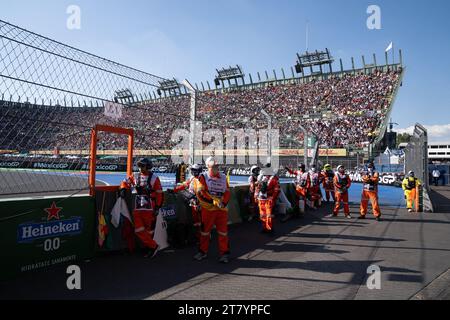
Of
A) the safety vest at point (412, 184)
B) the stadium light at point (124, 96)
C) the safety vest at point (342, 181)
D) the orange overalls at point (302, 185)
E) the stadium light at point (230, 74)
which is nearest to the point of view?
the stadium light at point (124, 96)

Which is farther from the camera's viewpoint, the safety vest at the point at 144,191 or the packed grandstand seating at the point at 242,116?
the safety vest at the point at 144,191

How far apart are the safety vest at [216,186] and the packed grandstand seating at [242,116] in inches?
93.3

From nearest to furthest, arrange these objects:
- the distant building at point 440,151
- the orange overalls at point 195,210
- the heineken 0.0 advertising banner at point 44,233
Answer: the heineken 0.0 advertising banner at point 44,233, the orange overalls at point 195,210, the distant building at point 440,151

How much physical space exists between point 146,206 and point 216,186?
127 cm

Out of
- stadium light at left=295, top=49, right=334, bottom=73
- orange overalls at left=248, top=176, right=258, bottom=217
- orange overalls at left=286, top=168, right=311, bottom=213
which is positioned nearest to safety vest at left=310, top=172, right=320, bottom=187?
orange overalls at left=286, top=168, right=311, bottom=213

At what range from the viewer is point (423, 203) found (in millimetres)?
12164

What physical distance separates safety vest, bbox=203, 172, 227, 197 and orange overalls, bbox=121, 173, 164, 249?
2.99 feet

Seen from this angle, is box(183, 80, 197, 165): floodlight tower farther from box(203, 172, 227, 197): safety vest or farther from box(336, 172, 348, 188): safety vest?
box(336, 172, 348, 188): safety vest

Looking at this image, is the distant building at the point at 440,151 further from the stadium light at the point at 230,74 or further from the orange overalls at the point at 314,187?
the orange overalls at the point at 314,187

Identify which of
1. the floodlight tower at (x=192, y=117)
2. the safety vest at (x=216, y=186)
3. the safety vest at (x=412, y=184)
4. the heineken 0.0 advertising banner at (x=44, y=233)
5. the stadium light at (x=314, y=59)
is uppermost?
the stadium light at (x=314, y=59)

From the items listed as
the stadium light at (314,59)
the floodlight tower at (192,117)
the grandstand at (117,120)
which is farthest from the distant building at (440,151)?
the floodlight tower at (192,117)

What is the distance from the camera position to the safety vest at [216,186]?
5836mm

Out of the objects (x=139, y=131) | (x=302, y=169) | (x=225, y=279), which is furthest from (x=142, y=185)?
(x=302, y=169)

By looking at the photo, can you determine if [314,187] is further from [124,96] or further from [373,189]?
[124,96]
